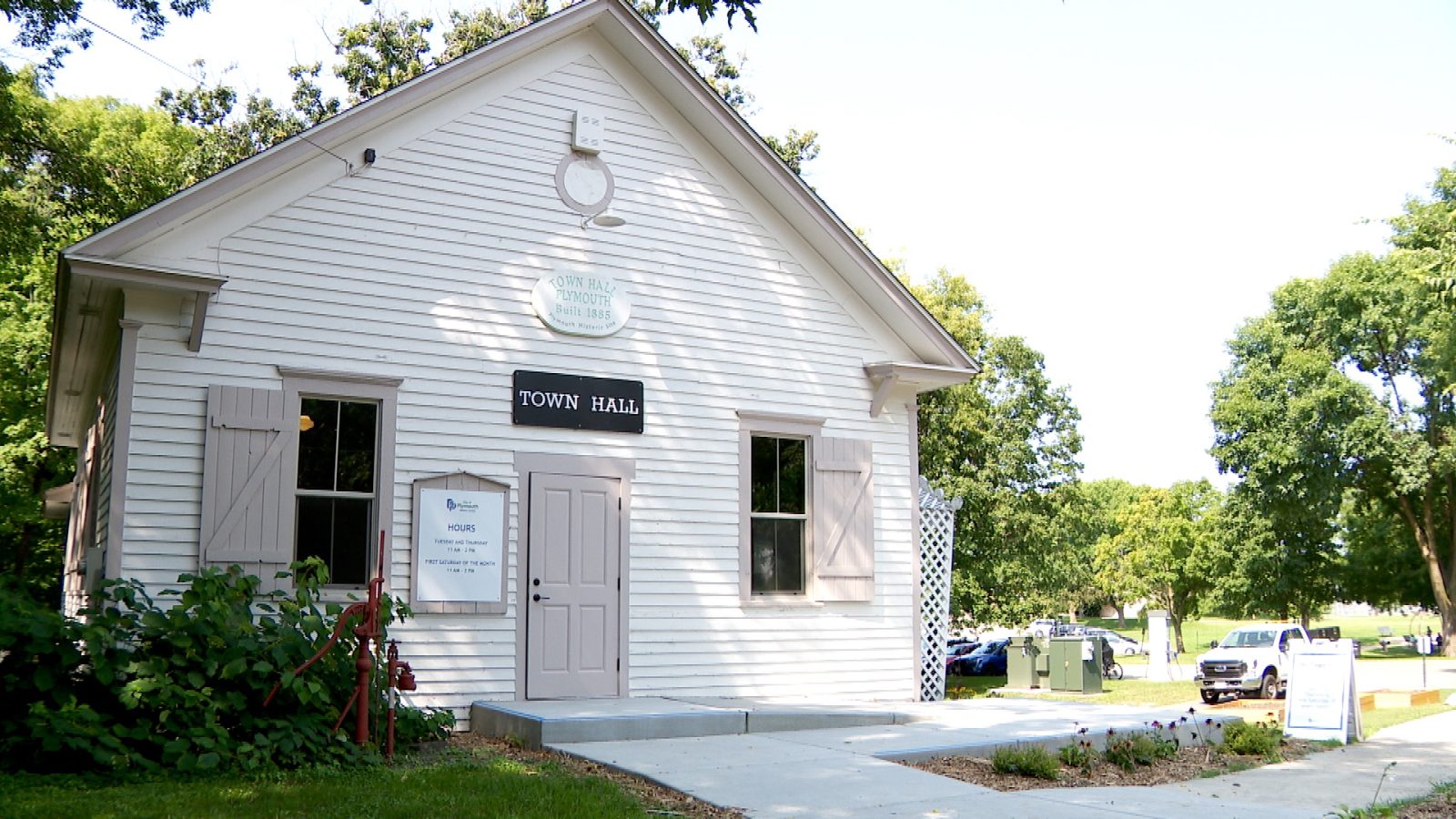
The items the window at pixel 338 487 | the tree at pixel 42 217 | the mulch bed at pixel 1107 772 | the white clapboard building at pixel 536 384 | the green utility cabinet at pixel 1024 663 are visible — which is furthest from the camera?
the green utility cabinet at pixel 1024 663

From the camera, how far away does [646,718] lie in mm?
9617

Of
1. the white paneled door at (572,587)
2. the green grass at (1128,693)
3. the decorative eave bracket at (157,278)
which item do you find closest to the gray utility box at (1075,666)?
the green grass at (1128,693)

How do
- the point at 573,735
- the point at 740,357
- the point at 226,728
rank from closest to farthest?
the point at 226,728 < the point at 573,735 < the point at 740,357

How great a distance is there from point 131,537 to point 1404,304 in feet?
140

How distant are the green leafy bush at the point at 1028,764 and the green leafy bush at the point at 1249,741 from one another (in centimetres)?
248

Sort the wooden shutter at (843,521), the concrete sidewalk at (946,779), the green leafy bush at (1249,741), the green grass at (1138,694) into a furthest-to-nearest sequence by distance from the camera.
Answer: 1. the green grass at (1138,694)
2. the wooden shutter at (843,521)
3. the green leafy bush at (1249,741)
4. the concrete sidewalk at (946,779)

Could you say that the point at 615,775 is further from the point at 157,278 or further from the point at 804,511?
the point at 804,511

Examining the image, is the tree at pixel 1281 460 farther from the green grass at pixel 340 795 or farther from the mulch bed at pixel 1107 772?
the green grass at pixel 340 795

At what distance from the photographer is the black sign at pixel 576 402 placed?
1157 centimetres

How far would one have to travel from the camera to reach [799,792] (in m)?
7.47

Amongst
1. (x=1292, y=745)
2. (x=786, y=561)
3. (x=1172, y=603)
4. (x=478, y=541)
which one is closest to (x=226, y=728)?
(x=478, y=541)

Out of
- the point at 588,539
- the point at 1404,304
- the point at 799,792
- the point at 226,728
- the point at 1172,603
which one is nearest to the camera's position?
the point at 799,792

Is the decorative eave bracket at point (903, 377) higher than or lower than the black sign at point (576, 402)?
higher

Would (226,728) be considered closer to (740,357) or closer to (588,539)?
(588,539)
